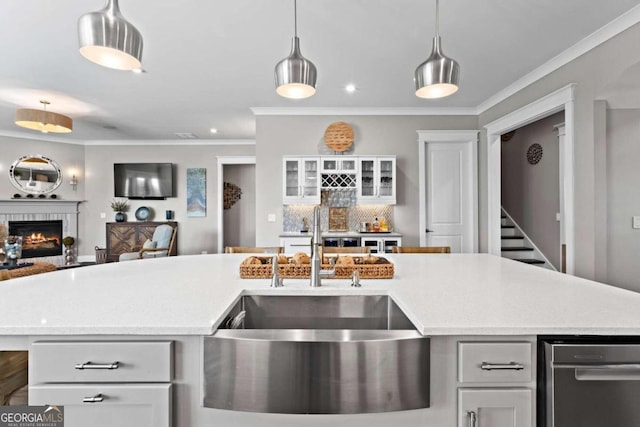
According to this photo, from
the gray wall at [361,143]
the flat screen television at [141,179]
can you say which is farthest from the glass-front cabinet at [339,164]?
the flat screen television at [141,179]

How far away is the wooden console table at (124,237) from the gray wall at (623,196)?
22.9ft

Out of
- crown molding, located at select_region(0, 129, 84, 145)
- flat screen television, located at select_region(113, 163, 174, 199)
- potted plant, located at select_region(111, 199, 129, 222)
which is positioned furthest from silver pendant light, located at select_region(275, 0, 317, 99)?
crown molding, located at select_region(0, 129, 84, 145)

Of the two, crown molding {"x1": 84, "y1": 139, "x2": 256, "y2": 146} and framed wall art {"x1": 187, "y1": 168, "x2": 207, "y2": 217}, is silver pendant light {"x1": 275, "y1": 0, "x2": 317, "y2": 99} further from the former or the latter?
framed wall art {"x1": 187, "y1": 168, "x2": 207, "y2": 217}

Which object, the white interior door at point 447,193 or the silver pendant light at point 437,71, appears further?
the white interior door at point 447,193

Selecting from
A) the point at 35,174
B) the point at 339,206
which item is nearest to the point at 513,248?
the point at 339,206

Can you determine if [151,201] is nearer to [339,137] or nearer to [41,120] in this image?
[41,120]

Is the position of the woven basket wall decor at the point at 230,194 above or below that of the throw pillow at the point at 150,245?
above

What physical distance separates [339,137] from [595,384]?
3880 mm

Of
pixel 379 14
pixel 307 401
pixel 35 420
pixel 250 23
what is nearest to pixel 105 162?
pixel 250 23

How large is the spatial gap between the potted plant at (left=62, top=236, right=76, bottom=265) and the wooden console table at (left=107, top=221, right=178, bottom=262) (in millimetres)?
747

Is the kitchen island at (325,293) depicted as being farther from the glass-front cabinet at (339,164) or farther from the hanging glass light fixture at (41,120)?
the hanging glass light fixture at (41,120)

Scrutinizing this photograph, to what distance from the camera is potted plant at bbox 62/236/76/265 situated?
248 inches

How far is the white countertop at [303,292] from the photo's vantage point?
958 mm

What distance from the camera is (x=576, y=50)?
2820 millimetres
